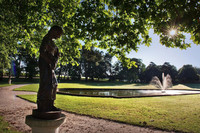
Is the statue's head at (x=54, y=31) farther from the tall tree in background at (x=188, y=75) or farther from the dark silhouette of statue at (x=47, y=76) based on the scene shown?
the tall tree in background at (x=188, y=75)

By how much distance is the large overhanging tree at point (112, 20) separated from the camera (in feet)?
15.0

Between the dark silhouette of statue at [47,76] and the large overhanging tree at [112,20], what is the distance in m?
2.31

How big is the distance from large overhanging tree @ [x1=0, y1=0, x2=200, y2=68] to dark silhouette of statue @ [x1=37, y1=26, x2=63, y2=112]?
231cm

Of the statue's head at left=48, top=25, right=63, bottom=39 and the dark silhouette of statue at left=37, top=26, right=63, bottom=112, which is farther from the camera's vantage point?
the statue's head at left=48, top=25, right=63, bottom=39

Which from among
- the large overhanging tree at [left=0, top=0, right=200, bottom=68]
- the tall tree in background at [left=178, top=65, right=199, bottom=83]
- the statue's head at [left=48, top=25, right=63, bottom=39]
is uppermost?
the large overhanging tree at [left=0, top=0, right=200, bottom=68]

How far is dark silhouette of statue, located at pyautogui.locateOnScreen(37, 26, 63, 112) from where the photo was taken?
3842 millimetres

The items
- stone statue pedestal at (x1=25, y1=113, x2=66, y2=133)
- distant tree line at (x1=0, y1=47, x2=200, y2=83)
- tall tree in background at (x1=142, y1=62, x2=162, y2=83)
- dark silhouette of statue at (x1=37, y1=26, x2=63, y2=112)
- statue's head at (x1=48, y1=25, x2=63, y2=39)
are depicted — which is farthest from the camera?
tall tree in background at (x1=142, y1=62, x2=162, y2=83)

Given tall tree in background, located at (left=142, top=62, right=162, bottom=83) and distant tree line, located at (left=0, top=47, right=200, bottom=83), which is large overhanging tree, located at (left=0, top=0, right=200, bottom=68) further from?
tall tree in background, located at (left=142, top=62, right=162, bottom=83)

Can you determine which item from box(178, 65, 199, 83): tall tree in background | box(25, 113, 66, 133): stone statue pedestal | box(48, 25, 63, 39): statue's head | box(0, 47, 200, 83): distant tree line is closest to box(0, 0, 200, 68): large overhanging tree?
box(48, 25, 63, 39): statue's head

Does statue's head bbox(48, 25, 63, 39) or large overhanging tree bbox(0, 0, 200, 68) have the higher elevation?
large overhanging tree bbox(0, 0, 200, 68)

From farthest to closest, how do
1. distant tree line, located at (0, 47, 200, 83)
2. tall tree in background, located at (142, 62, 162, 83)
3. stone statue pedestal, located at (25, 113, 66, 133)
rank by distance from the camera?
tall tree in background, located at (142, 62, 162, 83)
distant tree line, located at (0, 47, 200, 83)
stone statue pedestal, located at (25, 113, 66, 133)

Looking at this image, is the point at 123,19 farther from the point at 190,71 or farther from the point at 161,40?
the point at 190,71

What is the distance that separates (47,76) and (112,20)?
377 centimetres

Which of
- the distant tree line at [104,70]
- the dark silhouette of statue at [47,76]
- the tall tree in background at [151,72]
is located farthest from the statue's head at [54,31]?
the tall tree in background at [151,72]
